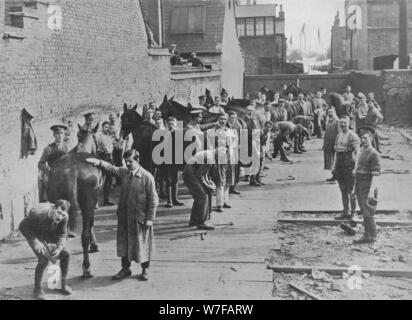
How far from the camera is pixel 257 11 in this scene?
4525cm

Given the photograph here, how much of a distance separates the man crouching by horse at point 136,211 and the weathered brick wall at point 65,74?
10.5 ft

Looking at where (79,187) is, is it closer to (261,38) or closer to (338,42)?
(261,38)

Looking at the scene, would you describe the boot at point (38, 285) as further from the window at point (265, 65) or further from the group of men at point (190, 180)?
the window at point (265, 65)

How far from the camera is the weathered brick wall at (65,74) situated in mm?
9891

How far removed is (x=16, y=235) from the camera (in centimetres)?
980

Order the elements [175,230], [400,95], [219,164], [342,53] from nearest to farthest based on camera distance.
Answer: [175,230], [219,164], [400,95], [342,53]

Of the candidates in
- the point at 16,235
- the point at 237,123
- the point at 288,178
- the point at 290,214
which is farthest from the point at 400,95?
the point at 16,235

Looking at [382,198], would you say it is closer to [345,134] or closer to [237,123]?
[345,134]

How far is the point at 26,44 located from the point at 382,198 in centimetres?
Answer: 856

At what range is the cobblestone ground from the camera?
721 cm

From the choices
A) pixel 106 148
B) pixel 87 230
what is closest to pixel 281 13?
pixel 106 148

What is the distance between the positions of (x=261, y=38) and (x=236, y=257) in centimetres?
3798

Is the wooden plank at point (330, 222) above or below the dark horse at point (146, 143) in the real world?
below

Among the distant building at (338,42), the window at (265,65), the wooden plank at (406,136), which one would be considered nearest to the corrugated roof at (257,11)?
the window at (265,65)
